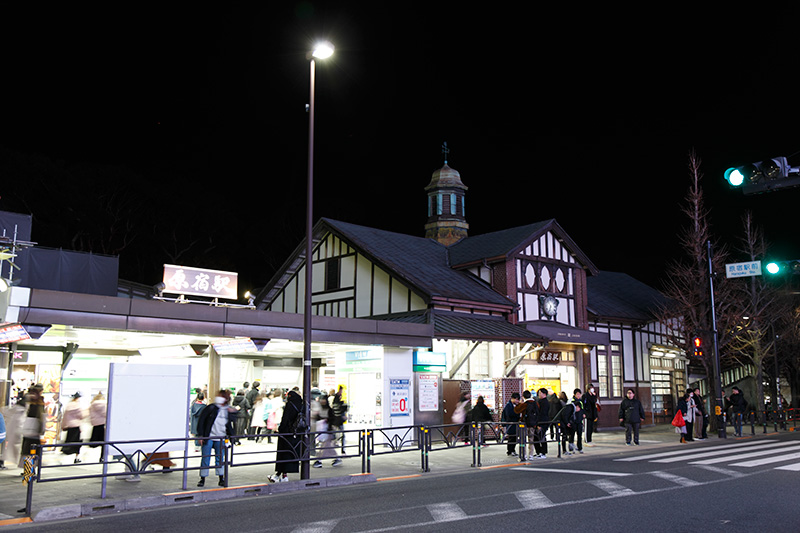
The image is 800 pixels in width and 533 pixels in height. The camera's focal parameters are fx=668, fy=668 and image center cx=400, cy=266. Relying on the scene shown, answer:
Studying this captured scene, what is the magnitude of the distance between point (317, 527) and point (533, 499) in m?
3.75

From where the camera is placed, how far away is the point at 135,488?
12133 millimetres

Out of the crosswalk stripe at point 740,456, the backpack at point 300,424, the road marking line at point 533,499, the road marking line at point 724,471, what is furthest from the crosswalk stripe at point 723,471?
the backpack at point 300,424

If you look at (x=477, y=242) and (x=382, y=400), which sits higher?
(x=477, y=242)

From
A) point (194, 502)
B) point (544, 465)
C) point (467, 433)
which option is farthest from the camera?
point (467, 433)

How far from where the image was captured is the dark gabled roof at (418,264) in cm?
2425

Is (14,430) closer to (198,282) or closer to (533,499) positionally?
(198,282)

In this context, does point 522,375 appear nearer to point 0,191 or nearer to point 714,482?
point 714,482

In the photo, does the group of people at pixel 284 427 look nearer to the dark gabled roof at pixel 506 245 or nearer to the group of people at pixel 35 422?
the group of people at pixel 35 422

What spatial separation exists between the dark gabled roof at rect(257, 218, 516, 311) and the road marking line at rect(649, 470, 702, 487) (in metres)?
10.8

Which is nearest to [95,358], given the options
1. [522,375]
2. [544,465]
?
[544,465]

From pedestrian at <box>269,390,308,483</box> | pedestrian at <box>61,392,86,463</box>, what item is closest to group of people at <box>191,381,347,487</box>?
pedestrian at <box>269,390,308,483</box>

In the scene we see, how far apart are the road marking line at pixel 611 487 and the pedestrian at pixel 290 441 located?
5.59 meters

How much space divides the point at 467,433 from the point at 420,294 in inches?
229

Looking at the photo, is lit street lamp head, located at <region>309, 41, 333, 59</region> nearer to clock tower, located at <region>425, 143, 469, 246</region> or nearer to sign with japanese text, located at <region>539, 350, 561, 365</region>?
sign with japanese text, located at <region>539, 350, 561, 365</region>
